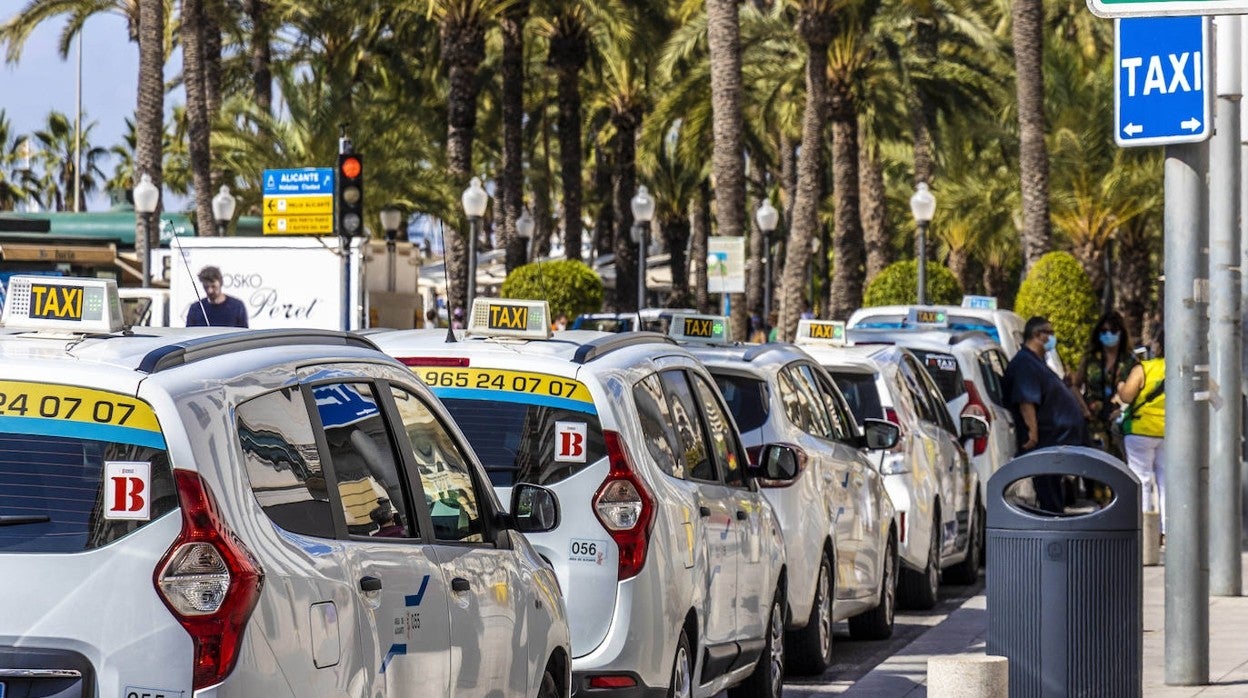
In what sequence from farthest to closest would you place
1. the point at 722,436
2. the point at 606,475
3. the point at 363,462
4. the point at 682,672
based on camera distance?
the point at 722,436
the point at 682,672
the point at 606,475
the point at 363,462

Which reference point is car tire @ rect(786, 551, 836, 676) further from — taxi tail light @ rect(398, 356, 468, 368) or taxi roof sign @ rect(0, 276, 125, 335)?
taxi roof sign @ rect(0, 276, 125, 335)

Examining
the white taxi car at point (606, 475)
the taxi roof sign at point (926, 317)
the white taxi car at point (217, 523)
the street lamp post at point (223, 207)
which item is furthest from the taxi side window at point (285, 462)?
the street lamp post at point (223, 207)

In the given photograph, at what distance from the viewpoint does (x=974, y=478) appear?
15.1 m

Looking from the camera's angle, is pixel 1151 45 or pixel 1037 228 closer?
pixel 1151 45

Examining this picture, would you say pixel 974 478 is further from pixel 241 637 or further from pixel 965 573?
pixel 241 637

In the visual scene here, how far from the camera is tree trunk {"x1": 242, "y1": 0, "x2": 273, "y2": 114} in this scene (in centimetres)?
4594

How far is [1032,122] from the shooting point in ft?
106

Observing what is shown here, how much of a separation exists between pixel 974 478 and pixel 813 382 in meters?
4.28

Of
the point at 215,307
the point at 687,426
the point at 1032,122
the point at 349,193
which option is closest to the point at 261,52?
the point at 1032,122

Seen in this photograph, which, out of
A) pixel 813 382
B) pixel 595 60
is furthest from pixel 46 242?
pixel 813 382

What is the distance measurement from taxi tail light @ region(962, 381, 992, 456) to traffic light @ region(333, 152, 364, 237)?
7.44 m

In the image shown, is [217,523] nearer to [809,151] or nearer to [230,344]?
[230,344]

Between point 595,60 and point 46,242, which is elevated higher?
point 595,60

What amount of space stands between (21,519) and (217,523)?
1.26 feet
